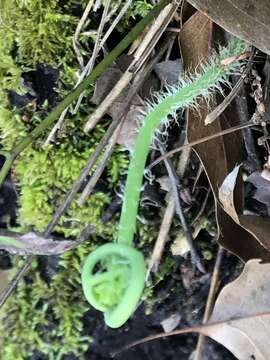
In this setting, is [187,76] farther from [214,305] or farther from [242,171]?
[214,305]

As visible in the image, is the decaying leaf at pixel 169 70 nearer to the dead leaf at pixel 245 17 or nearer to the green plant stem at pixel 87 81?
the green plant stem at pixel 87 81

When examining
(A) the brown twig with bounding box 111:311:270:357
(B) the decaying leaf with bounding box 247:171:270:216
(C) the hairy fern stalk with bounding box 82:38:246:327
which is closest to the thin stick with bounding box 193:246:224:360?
(A) the brown twig with bounding box 111:311:270:357

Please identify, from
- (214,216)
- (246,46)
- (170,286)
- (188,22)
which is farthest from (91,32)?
(170,286)

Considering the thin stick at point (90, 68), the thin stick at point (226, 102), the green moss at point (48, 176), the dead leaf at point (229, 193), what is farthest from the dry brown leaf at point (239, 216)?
the thin stick at point (90, 68)

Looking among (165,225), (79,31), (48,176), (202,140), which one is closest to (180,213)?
(165,225)

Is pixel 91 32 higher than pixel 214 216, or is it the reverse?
pixel 91 32

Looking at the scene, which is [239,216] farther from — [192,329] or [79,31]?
[79,31]
